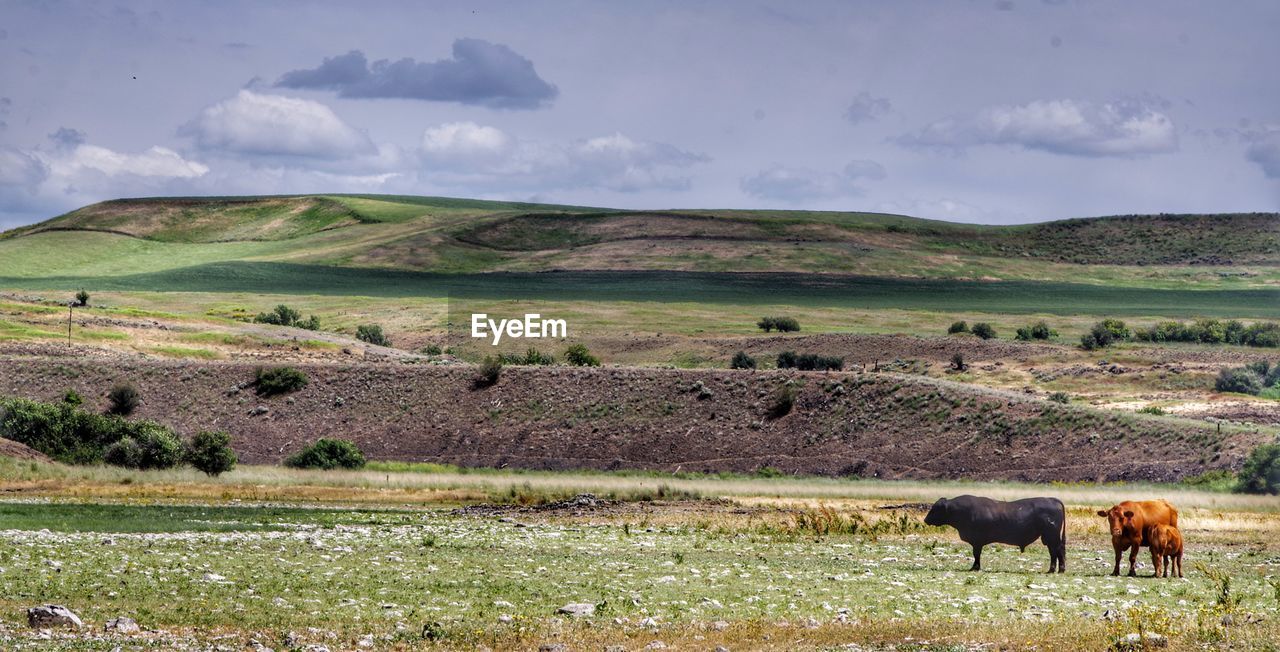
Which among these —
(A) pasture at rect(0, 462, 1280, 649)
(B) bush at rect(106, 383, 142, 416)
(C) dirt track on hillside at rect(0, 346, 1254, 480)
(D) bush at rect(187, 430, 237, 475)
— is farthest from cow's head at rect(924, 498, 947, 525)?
(B) bush at rect(106, 383, 142, 416)

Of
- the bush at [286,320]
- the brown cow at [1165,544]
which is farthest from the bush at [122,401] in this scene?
the brown cow at [1165,544]

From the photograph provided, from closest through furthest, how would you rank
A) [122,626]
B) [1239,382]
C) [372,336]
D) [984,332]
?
[122,626]
[1239,382]
[372,336]
[984,332]

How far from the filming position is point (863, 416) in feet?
262

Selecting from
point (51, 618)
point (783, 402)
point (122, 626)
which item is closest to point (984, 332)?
point (783, 402)

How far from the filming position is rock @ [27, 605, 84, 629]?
740 inches

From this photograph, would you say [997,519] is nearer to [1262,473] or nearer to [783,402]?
[1262,473]

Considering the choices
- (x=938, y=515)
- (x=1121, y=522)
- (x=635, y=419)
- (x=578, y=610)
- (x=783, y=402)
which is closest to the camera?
(x=578, y=610)

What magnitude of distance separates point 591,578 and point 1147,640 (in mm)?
10672

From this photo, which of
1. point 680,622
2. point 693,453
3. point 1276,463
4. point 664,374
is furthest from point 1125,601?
point 664,374

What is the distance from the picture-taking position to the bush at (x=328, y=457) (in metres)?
67.6

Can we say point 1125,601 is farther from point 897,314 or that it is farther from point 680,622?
point 897,314

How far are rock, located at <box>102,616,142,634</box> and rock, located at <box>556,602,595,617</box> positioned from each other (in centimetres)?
575

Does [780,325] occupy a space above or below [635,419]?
above

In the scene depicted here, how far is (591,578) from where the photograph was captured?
25766 millimetres
